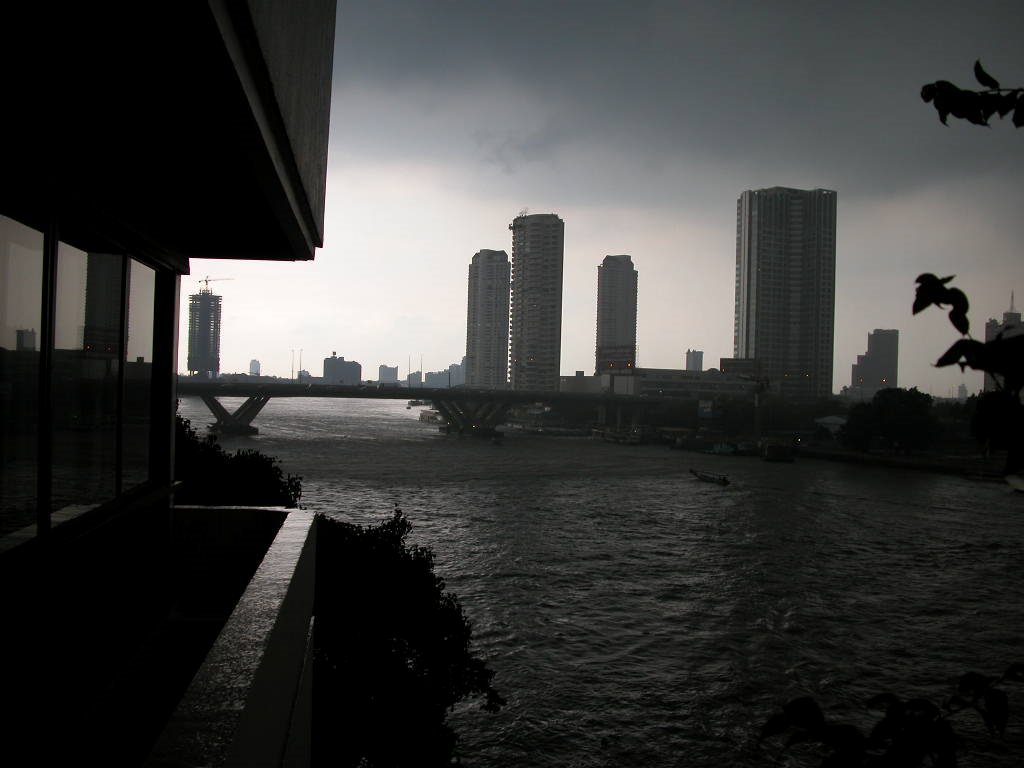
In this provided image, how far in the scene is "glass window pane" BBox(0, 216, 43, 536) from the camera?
2.63m

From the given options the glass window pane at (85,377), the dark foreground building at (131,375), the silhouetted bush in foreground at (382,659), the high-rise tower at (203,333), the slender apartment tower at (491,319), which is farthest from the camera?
the slender apartment tower at (491,319)

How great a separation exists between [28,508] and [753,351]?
145364 mm

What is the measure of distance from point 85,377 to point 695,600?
1865 centimetres

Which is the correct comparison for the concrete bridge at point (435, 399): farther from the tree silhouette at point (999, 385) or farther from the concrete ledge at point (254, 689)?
the tree silhouette at point (999, 385)

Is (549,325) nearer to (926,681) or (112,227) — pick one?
(926,681)

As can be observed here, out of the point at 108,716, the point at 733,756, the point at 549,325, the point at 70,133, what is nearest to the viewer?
the point at 70,133

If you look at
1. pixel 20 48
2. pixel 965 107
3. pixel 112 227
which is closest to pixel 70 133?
pixel 20 48

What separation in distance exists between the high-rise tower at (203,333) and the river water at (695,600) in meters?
128

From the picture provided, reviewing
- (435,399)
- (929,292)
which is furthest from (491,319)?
(929,292)

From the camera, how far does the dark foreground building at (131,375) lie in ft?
6.90

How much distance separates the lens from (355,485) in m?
36.2

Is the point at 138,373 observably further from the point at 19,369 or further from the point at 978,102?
the point at 978,102

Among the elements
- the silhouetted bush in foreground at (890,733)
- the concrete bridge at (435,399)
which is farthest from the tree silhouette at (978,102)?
the concrete bridge at (435,399)

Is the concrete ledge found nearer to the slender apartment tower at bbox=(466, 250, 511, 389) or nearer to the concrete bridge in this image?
the concrete bridge
